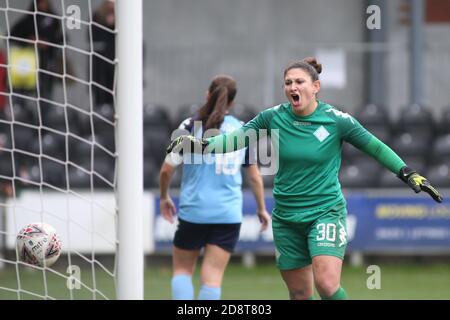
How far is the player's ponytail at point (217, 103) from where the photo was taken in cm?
830

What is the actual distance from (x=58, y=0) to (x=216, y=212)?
758 cm

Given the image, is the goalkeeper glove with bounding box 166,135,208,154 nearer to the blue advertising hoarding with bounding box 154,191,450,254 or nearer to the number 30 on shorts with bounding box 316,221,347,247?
the number 30 on shorts with bounding box 316,221,347,247

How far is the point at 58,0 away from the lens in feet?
49.9

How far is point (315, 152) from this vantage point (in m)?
7.24

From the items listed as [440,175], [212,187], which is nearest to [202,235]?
[212,187]

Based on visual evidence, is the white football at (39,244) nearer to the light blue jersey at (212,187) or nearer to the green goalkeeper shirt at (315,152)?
the light blue jersey at (212,187)

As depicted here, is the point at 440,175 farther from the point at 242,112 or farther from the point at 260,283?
the point at 260,283

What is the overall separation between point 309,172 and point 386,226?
5493 mm

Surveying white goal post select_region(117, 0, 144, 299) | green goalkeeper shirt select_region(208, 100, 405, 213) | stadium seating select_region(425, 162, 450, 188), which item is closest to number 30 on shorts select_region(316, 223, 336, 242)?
green goalkeeper shirt select_region(208, 100, 405, 213)

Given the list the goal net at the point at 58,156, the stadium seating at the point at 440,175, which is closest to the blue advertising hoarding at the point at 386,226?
the stadium seating at the point at 440,175

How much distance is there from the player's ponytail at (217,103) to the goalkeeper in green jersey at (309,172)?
855 millimetres

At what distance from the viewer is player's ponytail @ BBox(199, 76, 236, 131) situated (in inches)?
327

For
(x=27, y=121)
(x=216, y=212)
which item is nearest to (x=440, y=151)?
(x=27, y=121)

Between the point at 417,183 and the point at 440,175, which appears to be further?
the point at 440,175
